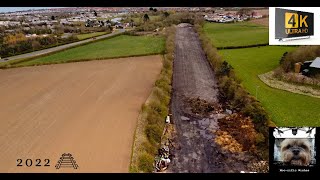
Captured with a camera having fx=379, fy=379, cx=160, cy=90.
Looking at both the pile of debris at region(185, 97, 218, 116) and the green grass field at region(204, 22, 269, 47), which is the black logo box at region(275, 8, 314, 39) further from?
the green grass field at region(204, 22, 269, 47)

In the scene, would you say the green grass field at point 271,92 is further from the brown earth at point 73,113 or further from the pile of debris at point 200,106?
the brown earth at point 73,113

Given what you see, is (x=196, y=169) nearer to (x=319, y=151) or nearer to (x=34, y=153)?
(x=319, y=151)

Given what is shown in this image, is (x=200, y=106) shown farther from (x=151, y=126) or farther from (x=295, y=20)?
(x=295, y=20)

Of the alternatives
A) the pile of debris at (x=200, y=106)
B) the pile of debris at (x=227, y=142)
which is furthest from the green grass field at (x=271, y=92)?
the pile of debris at (x=200, y=106)

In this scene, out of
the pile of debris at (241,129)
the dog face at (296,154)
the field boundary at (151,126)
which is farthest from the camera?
the pile of debris at (241,129)

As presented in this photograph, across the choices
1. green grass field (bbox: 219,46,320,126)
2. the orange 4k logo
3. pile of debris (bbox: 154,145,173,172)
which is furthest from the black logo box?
pile of debris (bbox: 154,145,173,172)
